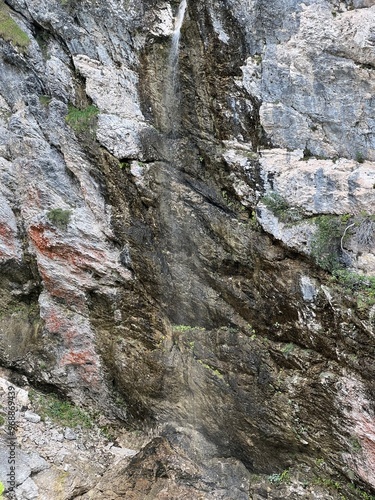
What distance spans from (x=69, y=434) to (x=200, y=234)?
532cm

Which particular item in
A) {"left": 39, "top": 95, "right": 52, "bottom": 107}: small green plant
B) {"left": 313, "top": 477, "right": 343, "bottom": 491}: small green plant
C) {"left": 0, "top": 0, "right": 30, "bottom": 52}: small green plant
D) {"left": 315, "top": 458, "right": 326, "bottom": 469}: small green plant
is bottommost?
{"left": 313, "top": 477, "right": 343, "bottom": 491}: small green plant

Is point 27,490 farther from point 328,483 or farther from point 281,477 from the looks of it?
point 328,483

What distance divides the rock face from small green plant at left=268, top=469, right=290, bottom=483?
36 millimetres

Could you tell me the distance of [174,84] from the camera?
9594mm

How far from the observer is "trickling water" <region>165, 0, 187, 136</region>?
9469 millimetres

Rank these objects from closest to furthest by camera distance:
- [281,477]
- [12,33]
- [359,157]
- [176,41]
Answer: [359,157] < [281,477] < [176,41] < [12,33]

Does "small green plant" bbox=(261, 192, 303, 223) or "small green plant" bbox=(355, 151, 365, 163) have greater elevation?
"small green plant" bbox=(355, 151, 365, 163)

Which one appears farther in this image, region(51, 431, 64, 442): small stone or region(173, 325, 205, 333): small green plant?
region(173, 325, 205, 333): small green plant

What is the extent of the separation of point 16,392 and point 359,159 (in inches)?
346

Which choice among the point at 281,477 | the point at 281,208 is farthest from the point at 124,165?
the point at 281,477

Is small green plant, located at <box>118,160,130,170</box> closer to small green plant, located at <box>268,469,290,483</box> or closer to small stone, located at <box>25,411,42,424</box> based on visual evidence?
small stone, located at <box>25,411,42,424</box>

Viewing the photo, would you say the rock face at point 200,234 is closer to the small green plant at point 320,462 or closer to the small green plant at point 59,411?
the small green plant at point 320,462

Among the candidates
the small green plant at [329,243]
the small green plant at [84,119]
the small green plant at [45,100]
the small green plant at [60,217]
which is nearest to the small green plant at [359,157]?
the small green plant at [329,243]

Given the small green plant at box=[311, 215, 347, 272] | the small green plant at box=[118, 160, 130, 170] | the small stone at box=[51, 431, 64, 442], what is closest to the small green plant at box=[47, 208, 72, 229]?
the small green plant at box=[118, 160, 130, 170]
